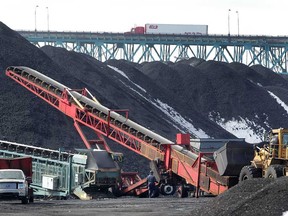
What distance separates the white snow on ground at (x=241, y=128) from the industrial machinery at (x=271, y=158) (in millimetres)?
53720

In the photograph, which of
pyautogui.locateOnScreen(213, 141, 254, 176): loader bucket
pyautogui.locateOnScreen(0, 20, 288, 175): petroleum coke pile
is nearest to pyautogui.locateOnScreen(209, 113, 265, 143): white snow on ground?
pyautogui.locateOnScreen(0, 20, 288, 175): petroleum coke pile

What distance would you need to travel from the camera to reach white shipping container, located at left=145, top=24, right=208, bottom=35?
176 meters

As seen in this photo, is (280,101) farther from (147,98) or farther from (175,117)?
(175,117)

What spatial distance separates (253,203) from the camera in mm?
25922

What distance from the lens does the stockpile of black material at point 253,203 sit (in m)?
25.1

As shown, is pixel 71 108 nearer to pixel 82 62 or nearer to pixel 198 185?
pixel 198 185

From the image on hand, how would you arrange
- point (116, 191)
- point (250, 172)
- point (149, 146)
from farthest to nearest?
1. point (149, 146)
2. point (116, 191)
3. point (250, 172)

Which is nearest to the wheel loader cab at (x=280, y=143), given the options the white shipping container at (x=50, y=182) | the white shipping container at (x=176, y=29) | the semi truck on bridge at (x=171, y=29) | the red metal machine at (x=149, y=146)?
the red metal machine at (x=149, y=146)

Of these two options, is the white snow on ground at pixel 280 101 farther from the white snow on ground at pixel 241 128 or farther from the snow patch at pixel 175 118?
the snow patch at pixel 175 118

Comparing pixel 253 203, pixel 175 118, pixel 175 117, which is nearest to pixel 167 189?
pixel 253 203

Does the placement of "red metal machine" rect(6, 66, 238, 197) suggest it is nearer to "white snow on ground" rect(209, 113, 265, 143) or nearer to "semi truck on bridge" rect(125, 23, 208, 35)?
"white snow on ground" rect(209, 113, 265, 143)

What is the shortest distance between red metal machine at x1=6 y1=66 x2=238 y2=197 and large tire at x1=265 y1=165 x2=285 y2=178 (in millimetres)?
4808

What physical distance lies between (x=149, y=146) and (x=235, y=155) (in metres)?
11.0

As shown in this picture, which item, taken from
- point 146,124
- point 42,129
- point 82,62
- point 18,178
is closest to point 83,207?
point 18,178
